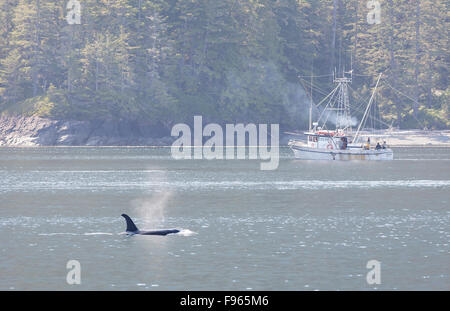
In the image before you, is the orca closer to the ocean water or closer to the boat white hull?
the ocean water

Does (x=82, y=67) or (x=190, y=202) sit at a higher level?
(x=82, y=67)

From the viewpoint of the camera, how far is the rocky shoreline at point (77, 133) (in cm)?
17162

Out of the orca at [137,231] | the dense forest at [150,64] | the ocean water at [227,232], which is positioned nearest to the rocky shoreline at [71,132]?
the dense forest at [150,64]

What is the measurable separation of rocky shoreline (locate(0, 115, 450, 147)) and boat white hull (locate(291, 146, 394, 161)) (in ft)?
85.0

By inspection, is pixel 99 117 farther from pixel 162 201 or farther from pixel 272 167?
pixel 162 201

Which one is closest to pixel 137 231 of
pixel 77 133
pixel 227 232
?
pixel 227 232

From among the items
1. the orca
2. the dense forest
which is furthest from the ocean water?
the dense forest

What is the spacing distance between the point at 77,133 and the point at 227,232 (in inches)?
5037

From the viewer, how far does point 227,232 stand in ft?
161

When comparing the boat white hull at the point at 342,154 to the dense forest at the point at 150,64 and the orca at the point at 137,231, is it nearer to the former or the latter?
the dense forest at the point at 150,64

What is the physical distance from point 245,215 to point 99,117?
119411mm
